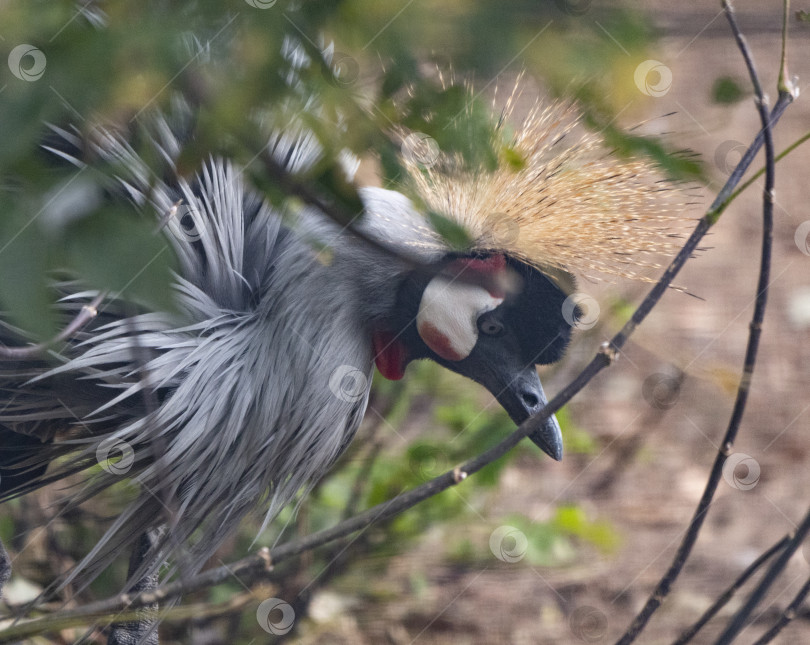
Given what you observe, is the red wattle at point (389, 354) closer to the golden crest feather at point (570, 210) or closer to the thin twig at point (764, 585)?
the golden crest feather at point (570, 210)

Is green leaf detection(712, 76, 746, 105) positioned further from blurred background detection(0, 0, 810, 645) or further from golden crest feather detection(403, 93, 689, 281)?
golden crest feather detection(403, 93, 689, 281)

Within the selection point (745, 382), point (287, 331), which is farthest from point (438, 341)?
point (745, 382)

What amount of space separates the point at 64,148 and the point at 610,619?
1586mm

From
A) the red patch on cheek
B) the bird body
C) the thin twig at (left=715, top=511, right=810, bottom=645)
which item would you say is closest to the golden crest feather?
the bird body

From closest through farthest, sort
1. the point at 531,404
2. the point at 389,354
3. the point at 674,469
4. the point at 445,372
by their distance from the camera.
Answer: the point at 531,404, the point at 389,354, the point at 445,372, the point at 674,469

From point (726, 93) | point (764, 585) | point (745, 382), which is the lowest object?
point (764, 585)

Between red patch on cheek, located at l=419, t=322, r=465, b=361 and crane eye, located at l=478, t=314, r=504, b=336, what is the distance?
0.17 ft

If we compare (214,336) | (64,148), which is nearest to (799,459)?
(214,336)

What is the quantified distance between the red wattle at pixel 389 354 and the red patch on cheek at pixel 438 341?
6cm

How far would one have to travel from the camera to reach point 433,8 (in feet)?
1.45

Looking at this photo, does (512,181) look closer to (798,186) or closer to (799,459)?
(799,459)

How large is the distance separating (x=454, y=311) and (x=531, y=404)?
0.16m

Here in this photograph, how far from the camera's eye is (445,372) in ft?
6.12

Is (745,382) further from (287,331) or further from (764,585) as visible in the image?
(287,331)
